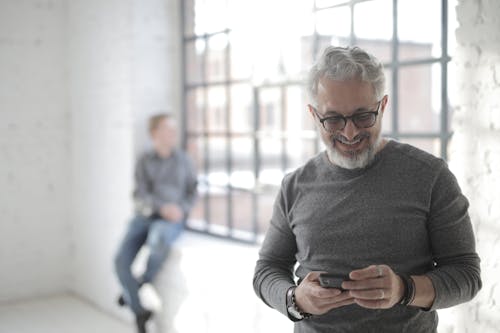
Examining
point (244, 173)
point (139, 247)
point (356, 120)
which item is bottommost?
point (139, 247)

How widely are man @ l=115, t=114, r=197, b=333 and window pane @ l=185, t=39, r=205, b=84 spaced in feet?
2.06

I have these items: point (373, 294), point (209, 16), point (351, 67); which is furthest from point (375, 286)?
point (209, 16)

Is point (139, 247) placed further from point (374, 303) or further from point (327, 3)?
point (374, 303)

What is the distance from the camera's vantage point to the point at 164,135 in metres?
4.24

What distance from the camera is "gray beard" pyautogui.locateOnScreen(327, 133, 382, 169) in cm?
173

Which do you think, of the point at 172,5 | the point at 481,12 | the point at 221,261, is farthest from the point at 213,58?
the point at 481,12

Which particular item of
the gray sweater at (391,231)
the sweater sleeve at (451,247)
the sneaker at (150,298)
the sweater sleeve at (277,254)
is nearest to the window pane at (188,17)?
the sneaker at (150,298)

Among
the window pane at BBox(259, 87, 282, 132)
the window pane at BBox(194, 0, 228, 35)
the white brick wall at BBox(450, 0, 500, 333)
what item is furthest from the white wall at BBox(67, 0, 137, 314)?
the white brick wall at BBox(450, 0, 500, 333)

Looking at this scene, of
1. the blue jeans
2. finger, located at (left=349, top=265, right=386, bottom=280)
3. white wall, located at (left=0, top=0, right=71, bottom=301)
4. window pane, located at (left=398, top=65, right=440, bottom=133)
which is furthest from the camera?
window pane, located at (left=398, top=65, right=440, bottom=133)

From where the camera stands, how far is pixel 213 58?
449 centimetres

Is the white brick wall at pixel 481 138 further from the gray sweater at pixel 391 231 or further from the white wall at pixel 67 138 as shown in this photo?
the white wall at pixel 67 138

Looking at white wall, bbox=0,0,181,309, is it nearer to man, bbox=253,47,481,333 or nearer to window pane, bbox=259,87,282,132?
window pane, bbox=259,87,282,132

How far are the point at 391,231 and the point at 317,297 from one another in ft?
0.91

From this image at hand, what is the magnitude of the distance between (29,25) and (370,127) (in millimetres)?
4663
